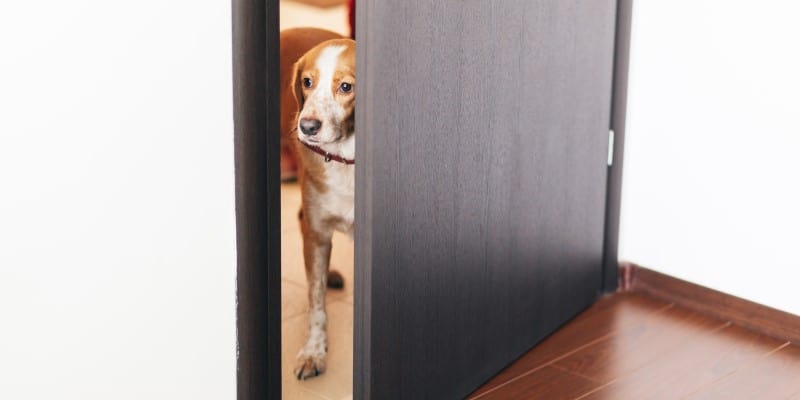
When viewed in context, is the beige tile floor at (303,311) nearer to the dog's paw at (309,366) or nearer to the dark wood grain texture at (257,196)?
the dog's paw at (309,366)

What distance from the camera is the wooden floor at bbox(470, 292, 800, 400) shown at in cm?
193

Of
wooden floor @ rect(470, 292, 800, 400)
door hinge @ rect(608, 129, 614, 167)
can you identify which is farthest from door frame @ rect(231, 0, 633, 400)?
door hinge @ rect(608, 129, 614, 167)

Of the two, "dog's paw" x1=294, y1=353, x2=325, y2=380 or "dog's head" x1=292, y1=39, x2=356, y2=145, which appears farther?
"dog's paw" x1=294, y1=353, x2=325, y2=380

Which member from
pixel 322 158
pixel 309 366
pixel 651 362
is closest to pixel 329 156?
pixel 322 158

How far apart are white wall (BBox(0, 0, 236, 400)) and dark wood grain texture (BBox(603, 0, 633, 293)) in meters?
1.23

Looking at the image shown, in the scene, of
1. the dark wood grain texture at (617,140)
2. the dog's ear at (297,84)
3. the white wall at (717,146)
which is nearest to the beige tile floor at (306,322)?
the dog's ear at (297,84)

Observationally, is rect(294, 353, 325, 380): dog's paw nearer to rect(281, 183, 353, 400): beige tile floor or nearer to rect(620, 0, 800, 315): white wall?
rect(281, 183, 353, 400): beige tile floor

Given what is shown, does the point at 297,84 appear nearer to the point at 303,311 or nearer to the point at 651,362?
the point at 303,311

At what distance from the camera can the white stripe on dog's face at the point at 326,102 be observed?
70.2 inches

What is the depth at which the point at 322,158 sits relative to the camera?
1968 millimetres

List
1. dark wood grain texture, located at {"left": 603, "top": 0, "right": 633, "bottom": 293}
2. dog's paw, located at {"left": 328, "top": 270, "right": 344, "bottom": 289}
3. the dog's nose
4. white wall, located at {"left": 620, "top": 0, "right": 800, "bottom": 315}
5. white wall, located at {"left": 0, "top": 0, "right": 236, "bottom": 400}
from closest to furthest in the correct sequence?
1. white wall, located at {"left": 0, "top": 0, "right": 236, "bottom": 400}
2. the dog's nose
3. white wall, located at {"left": 620, "top": 0, "right": 800, "bottom": 315}
4. dark wood grain texture, located at {"left": 603, "top": 0, "right": 633, "bottom": 293}
5. dog's paw, located at {"left": 328, "top": 270, "right": 344, "bottom": 289}

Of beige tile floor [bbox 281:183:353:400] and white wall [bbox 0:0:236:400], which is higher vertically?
white wall [bbox 0:0:236:400]

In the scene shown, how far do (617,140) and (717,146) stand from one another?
25 cm

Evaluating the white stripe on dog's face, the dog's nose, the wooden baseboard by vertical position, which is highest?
the white stripe on dog's face
